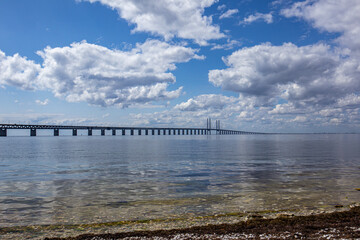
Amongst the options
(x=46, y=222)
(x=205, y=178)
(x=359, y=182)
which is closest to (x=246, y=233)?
(x=46, y=222)

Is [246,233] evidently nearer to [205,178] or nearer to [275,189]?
[275,189]

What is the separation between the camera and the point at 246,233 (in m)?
10.8

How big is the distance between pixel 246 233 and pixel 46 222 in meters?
8.99

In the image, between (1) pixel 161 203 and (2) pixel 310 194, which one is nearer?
(1) pixel 161 203

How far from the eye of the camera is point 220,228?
11516 millimetres

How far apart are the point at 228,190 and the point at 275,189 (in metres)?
3.45

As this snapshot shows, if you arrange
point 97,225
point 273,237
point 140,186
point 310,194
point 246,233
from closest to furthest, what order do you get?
point 273,237 < point 246,233 < point 97,225 < point 310,194 < point 140,186

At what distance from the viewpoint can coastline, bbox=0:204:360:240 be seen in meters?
10.5

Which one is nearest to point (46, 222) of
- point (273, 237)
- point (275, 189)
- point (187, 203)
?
point (187, 203)

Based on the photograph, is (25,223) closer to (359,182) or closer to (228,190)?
(228,190)

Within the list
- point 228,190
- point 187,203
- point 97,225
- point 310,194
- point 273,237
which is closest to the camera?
point 273,237

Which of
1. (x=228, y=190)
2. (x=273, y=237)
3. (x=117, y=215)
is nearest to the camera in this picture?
(x=273, y=237)

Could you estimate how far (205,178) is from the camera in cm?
2561

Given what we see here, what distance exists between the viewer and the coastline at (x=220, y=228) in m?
10.5
